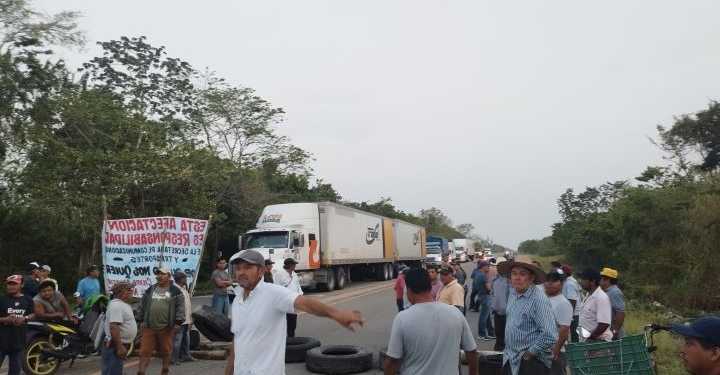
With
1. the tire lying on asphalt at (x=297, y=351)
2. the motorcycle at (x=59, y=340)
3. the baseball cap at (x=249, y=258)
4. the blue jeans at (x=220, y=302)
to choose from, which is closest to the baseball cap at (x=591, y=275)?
the baseball cap at (x=249, y=258)

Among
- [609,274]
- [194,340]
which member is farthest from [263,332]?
[194,340]

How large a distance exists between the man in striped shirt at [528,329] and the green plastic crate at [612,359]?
2.14 feet

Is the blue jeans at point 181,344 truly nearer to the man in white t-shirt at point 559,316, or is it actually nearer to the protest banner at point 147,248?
the protest banner at point 147,248

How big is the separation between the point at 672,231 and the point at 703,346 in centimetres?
2603

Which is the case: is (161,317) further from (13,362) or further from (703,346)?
(703,346)

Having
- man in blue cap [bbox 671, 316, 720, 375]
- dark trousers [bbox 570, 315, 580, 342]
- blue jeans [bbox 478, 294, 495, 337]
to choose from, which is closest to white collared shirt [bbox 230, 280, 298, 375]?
man in blue cap [bbox 671, 316, 720, 375]

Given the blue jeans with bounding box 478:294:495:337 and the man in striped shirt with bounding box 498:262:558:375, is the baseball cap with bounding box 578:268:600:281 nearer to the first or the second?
the man in striped shirt with bounding box 498:262:558:375

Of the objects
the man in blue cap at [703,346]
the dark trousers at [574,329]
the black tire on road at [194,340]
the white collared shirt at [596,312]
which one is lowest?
the black tire on road at [194,340]

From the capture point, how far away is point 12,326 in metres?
7.08

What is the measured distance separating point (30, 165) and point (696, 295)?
2467cm

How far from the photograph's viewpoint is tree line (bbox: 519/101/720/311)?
A: 66.0 ft

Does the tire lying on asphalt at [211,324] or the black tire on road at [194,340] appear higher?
the tire lying on asphalt at [211,324]

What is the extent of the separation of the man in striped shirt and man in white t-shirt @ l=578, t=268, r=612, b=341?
1712mm

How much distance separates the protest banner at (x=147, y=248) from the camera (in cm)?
1030
